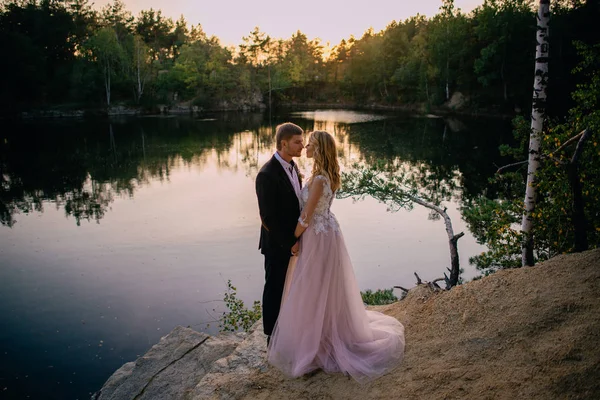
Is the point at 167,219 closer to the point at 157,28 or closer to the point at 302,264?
the point at 302,264

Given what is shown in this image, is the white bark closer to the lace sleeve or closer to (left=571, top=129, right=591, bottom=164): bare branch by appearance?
the lace sleeve

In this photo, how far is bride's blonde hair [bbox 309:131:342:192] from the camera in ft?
12.4

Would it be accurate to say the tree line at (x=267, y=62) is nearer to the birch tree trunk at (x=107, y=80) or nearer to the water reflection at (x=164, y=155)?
the birch tree trunk at (x=107, y=80)

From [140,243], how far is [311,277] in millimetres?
10657

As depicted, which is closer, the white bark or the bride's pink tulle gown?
the bride's pink tulle gown

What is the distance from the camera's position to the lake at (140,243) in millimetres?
8109

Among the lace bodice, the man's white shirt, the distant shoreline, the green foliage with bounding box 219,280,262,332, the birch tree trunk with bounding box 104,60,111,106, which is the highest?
the birch tree trunk with bounding box 104,60,111,106

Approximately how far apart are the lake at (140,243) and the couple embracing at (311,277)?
484 centimetres

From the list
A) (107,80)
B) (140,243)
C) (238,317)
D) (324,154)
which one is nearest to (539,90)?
(324,154)

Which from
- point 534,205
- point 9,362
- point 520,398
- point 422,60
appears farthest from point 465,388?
point 422,60

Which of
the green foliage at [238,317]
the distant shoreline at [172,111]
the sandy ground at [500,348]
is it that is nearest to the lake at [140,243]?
the green foliage at [238,317]

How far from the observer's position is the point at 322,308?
158 inches

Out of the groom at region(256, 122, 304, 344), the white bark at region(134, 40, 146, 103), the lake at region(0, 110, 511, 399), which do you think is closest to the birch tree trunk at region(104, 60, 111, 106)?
the white bark at region(134, 40, 146, 103)

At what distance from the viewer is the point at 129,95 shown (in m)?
62.1
